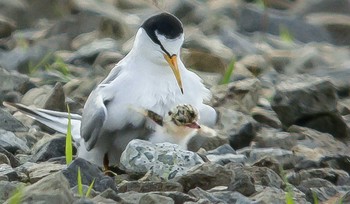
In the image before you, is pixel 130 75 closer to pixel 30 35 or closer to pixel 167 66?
pixel 167 66

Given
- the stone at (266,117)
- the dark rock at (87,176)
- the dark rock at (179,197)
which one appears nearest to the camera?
the dark rock at (179,197)

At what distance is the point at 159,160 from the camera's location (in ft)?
22.3

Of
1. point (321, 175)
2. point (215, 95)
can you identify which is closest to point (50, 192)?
point (321, 175)

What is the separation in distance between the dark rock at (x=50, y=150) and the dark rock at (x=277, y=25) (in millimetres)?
5098

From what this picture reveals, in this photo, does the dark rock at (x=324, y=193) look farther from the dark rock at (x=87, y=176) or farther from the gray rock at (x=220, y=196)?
the dark rock at (x=87, y=176)

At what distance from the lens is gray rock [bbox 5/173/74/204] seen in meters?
5.38

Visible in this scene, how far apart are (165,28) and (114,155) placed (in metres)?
0.88

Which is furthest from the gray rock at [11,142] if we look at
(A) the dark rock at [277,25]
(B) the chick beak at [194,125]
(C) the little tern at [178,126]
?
(A) the dark rock at [277,25]

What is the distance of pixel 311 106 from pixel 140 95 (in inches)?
53.9

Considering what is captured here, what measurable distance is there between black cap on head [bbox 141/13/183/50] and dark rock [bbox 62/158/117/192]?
2.11m

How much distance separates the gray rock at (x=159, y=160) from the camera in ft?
22.1

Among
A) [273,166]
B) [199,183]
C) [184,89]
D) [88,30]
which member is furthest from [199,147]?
[88,30]

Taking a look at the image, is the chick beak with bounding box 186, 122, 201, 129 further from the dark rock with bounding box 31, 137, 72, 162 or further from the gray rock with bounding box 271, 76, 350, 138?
the gray rock with bounding box 271, 76, 350, 138

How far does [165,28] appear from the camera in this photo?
Result: 8.33 m
